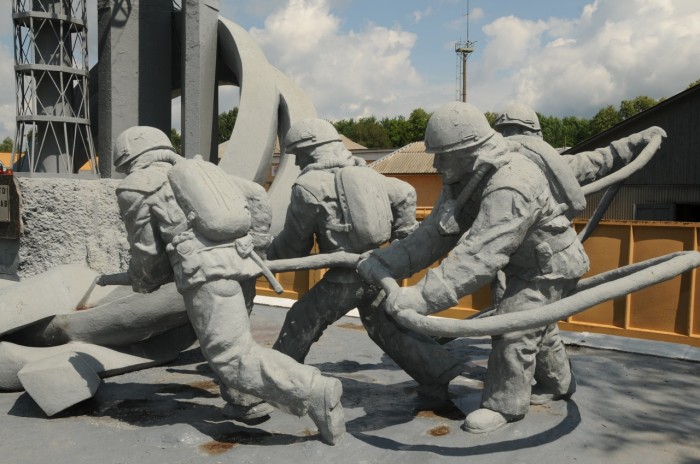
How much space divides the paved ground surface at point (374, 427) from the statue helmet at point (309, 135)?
1.69 m

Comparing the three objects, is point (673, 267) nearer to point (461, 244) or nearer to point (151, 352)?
point (461, 244)

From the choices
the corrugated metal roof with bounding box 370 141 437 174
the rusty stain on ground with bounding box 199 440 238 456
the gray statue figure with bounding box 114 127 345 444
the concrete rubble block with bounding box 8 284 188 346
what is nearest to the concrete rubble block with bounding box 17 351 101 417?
the concrete rubble block with bounding box 8 284 188 346

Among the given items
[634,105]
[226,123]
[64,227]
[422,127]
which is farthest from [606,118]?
[64,227]

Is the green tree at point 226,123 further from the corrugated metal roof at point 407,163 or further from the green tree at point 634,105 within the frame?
the green tree at point 634,105

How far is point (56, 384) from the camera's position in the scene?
361 cm

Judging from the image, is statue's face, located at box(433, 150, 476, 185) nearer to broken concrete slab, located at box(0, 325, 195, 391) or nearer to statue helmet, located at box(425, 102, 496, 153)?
statue helmet, located at box(425, 102, 496, 153)

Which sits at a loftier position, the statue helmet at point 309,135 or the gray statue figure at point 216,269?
the statue helmet at point 309,135

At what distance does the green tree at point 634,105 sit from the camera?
38287mm

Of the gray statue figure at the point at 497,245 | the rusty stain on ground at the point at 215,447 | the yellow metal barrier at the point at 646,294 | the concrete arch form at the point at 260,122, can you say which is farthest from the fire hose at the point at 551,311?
the concrete arch form at the point at 260,122

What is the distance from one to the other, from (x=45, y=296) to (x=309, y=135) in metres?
2.21

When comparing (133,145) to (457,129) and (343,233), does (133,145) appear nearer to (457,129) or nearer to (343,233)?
(343,233)

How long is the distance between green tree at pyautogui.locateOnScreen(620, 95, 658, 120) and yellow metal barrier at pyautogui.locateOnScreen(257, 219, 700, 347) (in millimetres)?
35537

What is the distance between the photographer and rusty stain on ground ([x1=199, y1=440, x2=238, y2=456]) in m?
3.11

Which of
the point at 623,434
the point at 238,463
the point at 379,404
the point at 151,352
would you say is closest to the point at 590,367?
the point at 623,434
